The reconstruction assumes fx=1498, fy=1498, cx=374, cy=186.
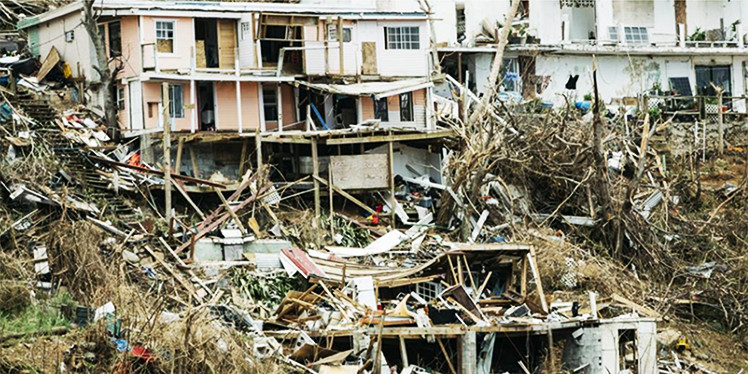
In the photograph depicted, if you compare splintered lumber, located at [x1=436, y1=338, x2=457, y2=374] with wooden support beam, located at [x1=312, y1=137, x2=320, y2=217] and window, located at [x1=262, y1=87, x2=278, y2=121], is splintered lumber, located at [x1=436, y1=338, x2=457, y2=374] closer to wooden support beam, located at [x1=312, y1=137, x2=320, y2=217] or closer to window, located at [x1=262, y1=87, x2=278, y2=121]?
wooden support beam, located at [x1=312, y1=137, x2=320, y2=217]

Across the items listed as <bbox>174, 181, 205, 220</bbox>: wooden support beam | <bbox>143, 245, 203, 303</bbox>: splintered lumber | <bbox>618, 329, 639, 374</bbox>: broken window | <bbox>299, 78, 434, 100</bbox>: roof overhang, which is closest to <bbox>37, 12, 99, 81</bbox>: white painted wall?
<bbox>174, 181, 205, 220</bbox>: wooden support beam

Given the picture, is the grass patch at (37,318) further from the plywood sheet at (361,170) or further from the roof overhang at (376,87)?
the roof overhang at (376,87)

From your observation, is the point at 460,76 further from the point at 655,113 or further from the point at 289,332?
the point at 289,332

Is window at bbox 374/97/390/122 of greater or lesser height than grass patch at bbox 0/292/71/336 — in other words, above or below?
above

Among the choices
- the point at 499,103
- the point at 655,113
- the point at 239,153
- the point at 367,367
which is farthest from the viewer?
the point at 655,113

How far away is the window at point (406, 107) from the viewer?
41125mm

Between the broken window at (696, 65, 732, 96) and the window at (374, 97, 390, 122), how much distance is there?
45.6 ft

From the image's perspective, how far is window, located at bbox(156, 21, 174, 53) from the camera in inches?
1531

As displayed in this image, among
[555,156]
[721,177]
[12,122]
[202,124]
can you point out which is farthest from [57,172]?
[721,177]

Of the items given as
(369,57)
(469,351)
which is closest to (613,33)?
(369,57)

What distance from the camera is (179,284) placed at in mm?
31844

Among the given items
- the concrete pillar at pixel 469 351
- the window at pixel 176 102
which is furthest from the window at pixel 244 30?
the concrete pillar at pixel 469 351

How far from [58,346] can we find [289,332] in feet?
17.1

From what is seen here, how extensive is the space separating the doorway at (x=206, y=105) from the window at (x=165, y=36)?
1.23 meters
